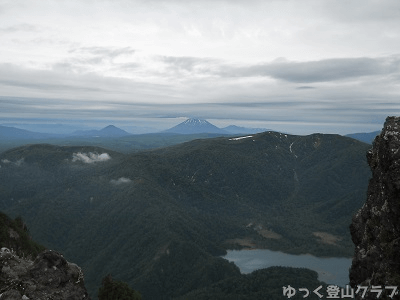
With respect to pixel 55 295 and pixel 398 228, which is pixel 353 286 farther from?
pixel 55 295

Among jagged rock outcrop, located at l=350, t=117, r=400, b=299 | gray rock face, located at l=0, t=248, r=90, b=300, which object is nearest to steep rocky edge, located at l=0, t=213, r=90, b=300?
gray rock face, located at l=0, t=248, r=90, b=300

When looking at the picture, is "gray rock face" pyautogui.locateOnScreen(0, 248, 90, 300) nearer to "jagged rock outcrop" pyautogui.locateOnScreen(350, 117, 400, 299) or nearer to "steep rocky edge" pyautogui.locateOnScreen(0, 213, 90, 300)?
"steep rocky edge" pyautogui.locateOnScreen(0, 213, 90, 300)

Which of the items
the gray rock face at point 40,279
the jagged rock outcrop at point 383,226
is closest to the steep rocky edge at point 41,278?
the gray rock face at point 40,279

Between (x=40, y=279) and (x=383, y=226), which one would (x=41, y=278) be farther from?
(x=383, y=226)

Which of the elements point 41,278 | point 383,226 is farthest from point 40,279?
point 383,226

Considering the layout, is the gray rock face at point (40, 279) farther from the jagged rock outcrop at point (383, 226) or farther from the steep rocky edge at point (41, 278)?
the jagged rock outcrop at point (383, 226)

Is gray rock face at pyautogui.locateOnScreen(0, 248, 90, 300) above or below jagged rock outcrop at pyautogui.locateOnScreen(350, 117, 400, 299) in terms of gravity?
below

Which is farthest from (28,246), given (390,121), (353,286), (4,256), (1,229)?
(390,121)
